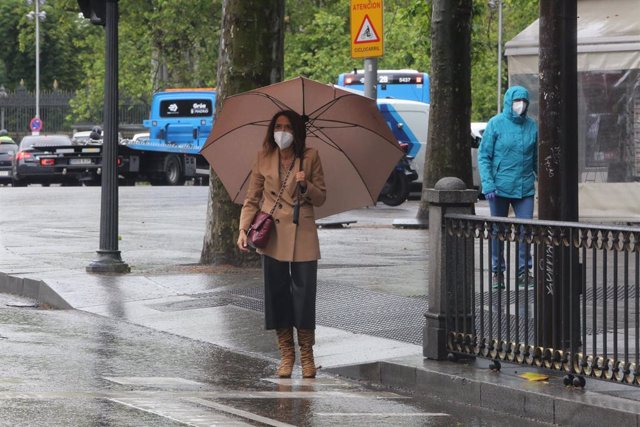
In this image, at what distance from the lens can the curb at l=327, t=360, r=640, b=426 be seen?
793cm

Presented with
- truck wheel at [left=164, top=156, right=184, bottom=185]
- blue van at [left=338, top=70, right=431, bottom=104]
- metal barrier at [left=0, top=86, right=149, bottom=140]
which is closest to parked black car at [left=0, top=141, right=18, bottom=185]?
truck wheel at [left=164, top=156, right=184, bottom=185]

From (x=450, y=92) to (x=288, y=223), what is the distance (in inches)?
455

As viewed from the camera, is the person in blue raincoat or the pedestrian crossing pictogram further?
the pedestrian crossing pictogram

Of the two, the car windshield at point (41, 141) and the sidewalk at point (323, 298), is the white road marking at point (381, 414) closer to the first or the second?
the sidewalk at point (323, 298)

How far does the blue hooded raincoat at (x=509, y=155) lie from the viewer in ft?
44.7

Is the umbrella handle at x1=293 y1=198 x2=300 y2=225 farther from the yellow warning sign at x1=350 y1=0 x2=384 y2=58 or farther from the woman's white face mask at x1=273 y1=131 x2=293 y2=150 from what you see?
the yellow warning sign at x1=350 y1=0 x2=384 y2=58

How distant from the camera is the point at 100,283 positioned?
560 inches

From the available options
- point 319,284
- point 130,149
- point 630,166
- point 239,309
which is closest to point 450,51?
point 630,166

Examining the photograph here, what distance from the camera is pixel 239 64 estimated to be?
51.0 ft

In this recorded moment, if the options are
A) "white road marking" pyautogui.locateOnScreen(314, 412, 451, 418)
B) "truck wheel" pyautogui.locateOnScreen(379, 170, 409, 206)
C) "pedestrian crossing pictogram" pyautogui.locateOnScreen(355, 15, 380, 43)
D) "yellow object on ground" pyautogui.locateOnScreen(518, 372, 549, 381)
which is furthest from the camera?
"truck wheel" pyautogui.locateOnScreen(379, 170, 409, 206)

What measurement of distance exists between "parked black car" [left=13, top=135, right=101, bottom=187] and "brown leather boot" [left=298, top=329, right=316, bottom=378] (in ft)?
97.0

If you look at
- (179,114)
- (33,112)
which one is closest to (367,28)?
(179,114)

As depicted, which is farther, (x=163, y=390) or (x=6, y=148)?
(x=6, y=148)

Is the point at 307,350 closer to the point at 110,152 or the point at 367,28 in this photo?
the point at 110,152
